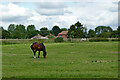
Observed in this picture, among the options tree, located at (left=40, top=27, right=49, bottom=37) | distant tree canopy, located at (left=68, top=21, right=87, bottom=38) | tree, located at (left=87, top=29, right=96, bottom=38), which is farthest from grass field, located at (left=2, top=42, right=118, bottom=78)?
tree, located at (left=40, top=27, right=49, bottom=37)

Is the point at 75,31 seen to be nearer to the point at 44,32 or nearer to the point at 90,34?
the point at 90,34

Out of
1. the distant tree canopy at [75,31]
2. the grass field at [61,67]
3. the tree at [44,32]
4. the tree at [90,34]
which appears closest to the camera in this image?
the grass field at [61,67]

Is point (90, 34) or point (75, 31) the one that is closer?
point (75, 31)

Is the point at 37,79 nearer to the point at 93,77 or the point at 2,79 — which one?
the point at 2,79

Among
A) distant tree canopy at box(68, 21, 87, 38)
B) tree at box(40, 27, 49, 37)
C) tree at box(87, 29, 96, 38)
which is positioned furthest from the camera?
tree at box(40, 27, 49, 37)

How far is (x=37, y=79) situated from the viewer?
1135 cm

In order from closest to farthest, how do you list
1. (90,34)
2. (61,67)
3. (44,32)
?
(61,67)
(90,34)
(44,32)

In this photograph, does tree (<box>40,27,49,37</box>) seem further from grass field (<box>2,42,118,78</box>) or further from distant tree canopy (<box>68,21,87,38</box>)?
grass field (<box>2,42,118,78</box>)

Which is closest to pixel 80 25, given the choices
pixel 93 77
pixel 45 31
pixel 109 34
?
pixel 109 34

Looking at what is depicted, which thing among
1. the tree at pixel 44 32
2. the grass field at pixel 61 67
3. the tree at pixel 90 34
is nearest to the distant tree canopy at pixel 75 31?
the tree at pixel 90 34

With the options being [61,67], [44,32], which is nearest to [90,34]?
[44,32]

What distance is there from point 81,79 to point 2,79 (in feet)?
13.0

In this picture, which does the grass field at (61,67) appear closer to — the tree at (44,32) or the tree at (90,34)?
the tree at (90,34)

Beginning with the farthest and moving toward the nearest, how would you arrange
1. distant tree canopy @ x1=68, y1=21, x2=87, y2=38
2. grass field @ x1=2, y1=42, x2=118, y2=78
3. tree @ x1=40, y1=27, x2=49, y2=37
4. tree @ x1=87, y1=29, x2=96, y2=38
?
1. tree @ x1=40, y1=27, x2=49, y2=37
2. tree @ x1=87, y1=29, x2=96, y2=38
3. distant tree canopy @ x1=68, y1=21, x2=87, y2=38
4. grass field @ x1=2, y1=42, x2=118, y2=78
